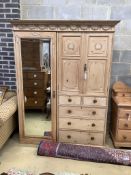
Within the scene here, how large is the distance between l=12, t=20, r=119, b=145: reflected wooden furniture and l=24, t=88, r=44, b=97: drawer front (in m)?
0.09

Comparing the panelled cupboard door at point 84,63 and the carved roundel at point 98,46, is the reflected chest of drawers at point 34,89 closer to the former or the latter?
A: the panelled cupboard door at point 84,63

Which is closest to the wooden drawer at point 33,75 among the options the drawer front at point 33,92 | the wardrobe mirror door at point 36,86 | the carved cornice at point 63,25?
the wardrobe mirror door at point 36,86

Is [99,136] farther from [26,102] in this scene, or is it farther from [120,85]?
[26,102]

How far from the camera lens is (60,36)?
2510 millimetres

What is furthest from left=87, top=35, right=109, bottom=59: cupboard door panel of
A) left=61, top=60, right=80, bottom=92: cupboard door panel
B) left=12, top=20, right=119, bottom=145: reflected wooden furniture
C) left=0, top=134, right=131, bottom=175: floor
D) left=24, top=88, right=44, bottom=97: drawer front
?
left=0, top=134, right=131, bottom=175: floor

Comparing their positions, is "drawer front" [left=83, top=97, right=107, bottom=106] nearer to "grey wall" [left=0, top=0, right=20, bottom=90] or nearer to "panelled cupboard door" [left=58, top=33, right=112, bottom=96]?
"panelled cupboard door" [left=58, top=33, right=112, bottom=96]

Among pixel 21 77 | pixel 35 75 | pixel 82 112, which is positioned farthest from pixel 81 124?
pixel 21 77

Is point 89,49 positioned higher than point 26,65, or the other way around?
point 89,49

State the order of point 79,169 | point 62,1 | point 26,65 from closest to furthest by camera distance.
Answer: point 79,169, point 26,65, point 62,1

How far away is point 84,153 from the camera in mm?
2566

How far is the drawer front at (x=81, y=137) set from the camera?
279 centimetres

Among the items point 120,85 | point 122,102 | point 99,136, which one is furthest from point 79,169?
point 120,85

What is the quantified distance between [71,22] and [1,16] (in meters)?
1.19

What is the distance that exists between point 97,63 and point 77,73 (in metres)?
0.28
